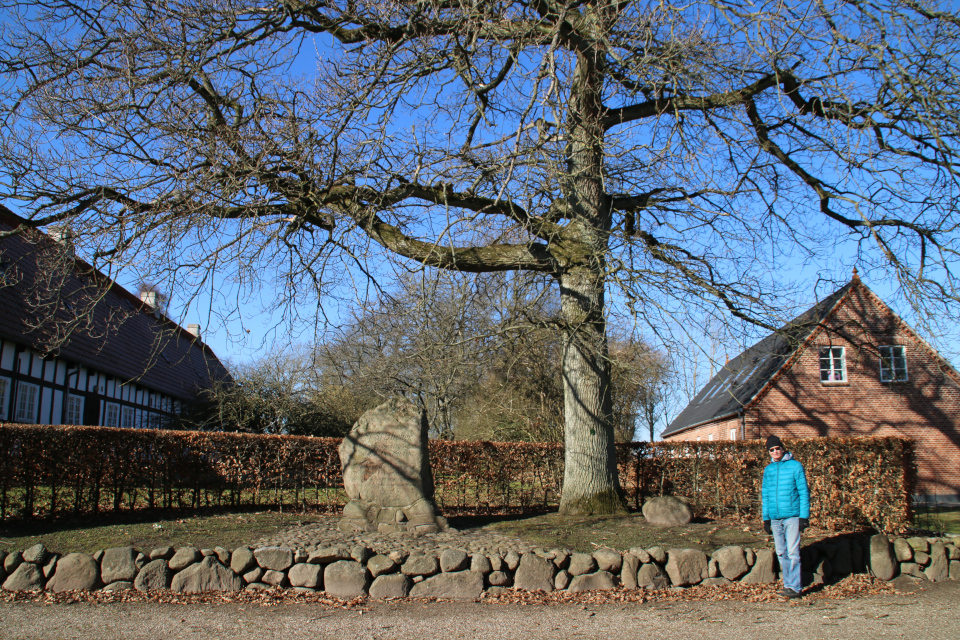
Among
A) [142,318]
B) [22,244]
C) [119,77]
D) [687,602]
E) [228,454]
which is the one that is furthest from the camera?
[142,318]

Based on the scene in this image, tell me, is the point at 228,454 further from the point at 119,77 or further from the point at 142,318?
the point at 142,318

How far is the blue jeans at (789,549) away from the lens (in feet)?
23.6

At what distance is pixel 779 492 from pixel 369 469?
5332 mm

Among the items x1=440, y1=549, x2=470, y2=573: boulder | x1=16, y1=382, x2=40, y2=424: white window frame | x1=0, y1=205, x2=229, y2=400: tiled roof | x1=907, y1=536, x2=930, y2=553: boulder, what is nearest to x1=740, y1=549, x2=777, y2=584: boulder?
x1=907, y1=536, x2=930, y2=553: boulder

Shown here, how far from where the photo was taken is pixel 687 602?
717 cm

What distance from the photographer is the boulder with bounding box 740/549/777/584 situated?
7762mm

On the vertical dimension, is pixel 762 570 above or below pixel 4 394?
below

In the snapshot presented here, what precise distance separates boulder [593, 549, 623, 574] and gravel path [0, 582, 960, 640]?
23.5 inches

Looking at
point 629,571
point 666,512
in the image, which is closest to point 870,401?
point 666,512

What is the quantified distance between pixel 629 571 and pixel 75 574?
6255 millimetres

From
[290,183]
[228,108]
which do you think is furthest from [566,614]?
[228,108]

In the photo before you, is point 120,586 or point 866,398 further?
point 866,398

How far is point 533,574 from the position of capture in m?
7.45

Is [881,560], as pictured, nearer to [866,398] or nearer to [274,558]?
[274,558]
